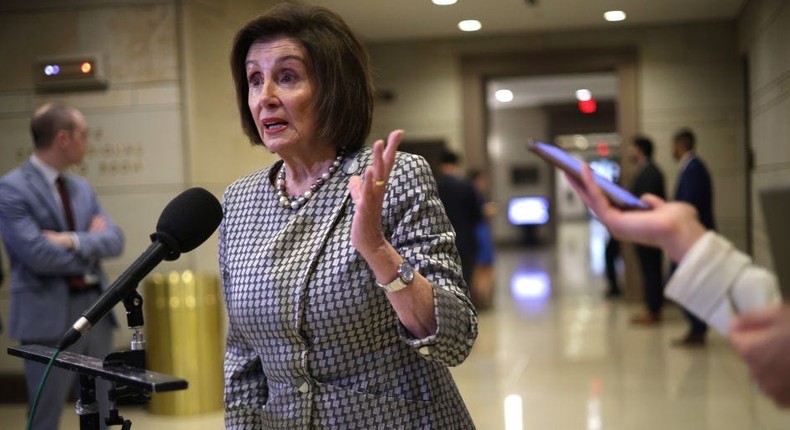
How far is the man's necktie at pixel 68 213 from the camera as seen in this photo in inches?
163

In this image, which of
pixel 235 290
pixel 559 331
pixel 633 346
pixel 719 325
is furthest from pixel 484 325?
pixel 719 325

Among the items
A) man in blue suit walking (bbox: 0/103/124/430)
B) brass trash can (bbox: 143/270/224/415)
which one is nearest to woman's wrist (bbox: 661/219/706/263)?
man in blue suit walking (bbox: 0/103/124/430)

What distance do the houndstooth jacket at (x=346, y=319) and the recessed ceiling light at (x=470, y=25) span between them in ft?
29.2

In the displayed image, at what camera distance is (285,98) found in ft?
5.81

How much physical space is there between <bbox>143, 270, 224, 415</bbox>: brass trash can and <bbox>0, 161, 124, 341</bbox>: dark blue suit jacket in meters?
1.64

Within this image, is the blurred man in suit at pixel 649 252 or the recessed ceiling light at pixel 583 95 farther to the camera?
the recessed ceiling light at pixel 583 95

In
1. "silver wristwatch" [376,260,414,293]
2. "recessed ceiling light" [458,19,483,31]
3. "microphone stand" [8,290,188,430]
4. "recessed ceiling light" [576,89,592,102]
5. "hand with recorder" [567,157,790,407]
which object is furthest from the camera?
"recessed ceiling light" [576,89,592,102]

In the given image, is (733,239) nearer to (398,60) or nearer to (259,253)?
(398,60)

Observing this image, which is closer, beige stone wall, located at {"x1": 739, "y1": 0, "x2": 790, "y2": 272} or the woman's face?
the woman's face

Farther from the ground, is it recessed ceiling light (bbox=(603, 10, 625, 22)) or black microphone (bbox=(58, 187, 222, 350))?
recessed ceiling light (bbox=(603, 10, 625, 22))

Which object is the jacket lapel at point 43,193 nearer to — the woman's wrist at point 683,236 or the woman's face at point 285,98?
the woman's face at point 285,98

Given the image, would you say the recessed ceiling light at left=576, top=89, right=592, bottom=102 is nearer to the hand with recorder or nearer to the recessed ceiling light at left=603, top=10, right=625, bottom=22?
the recessed ceiling light at left=603, top=10, right=625, bottom=22

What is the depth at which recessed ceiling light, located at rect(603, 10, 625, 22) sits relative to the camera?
10.3 metres

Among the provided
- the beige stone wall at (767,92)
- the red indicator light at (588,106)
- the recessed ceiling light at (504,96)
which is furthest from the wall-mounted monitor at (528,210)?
the beige stone wall at (767,92)
